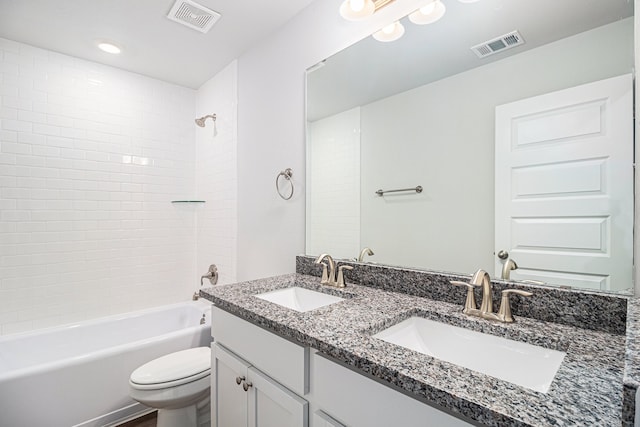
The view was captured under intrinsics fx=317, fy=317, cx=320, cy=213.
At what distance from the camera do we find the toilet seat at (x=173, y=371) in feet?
5.12

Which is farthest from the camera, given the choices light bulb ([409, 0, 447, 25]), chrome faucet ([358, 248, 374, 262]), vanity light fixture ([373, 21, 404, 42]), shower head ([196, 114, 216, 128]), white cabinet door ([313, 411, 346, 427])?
shower head ([196, 114, 216, 128])

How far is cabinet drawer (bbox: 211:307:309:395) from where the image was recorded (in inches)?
36.8

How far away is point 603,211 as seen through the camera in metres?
0.94

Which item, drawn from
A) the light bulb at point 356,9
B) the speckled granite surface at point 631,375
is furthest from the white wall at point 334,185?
the speckled granite surface at point 631,375

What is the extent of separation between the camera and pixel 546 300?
0.97m

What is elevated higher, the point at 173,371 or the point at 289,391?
the point at 289,391

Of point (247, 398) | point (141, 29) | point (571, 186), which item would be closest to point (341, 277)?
point (247, 398)

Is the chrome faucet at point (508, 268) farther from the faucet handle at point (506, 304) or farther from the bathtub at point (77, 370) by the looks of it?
the bathtub at point (77, 370)

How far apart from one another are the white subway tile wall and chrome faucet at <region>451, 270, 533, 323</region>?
2593 millimetres

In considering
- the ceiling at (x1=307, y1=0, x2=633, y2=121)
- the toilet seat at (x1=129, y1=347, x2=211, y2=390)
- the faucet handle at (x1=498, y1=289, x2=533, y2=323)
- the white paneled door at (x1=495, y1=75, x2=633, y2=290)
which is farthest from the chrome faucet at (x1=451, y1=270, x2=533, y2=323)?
the toilet seat at (x1=129, y1=347, x2=211, y2=390)

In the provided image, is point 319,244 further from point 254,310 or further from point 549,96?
point 549,96

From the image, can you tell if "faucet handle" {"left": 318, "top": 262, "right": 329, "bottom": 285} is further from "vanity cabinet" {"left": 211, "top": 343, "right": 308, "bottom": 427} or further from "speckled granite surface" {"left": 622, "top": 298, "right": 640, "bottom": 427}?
"speckled granite surface" {"left": 622, "top": 298, "right": 640, "bottom": 427}

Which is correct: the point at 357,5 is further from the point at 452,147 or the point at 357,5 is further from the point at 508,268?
the point at 508,268

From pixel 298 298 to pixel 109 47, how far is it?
223 centimetres
